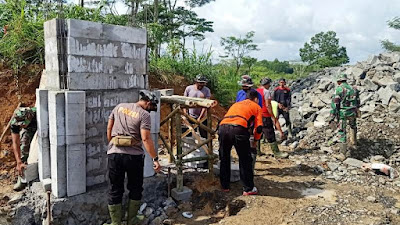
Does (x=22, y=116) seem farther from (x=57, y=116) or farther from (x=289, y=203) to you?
(x=289, y=203)

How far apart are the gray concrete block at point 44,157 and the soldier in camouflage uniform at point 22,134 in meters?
0.41

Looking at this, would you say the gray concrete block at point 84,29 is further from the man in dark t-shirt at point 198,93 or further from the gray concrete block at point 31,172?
the man in dark t-shirt at point 198,93


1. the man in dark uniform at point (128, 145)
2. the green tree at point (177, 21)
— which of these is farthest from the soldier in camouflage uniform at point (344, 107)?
the green tree at point (177, 21)

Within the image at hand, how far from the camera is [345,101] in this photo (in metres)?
7.26

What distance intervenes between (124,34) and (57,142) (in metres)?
1.78

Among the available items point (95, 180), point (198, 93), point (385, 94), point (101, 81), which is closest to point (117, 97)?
point (101, 81)

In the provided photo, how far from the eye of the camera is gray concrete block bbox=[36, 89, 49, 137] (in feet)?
14.2

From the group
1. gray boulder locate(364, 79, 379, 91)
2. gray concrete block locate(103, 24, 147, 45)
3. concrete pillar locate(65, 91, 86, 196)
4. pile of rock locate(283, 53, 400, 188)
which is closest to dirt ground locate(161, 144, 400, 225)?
pile of rock locate(283, 53, 400, 188)

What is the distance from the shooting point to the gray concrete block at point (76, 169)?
428 centimetres

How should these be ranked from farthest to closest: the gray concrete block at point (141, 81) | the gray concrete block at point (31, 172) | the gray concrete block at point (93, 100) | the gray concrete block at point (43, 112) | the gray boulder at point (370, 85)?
the gray boulder at point (370, 85) < the gray concrete block at point (141, 81) < the gray concrete block at point (31, 172) < the gray concrete block at point (93, 100) < the gray concrete block at point (43, 112)

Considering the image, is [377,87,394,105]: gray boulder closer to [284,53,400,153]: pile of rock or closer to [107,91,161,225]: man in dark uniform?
[284,53,400,153]: pile of rock

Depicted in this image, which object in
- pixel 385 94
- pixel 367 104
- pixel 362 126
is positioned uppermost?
pixel 385 94

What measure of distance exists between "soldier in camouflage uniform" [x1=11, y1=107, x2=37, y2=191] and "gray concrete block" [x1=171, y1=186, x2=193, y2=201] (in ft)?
7.40

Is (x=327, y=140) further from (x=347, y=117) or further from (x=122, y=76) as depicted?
(x=122, y=76)
